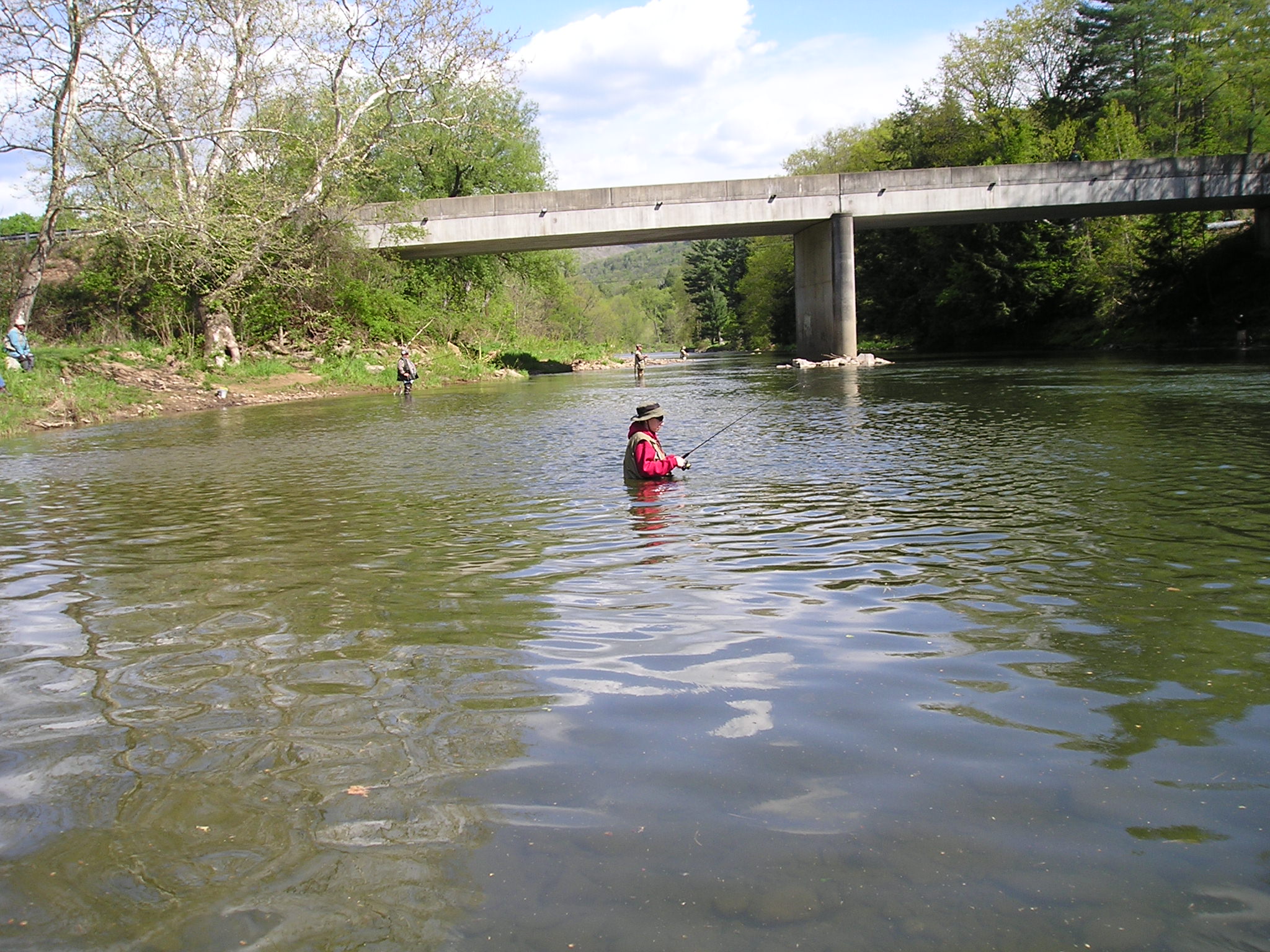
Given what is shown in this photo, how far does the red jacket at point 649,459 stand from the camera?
36.3 ft

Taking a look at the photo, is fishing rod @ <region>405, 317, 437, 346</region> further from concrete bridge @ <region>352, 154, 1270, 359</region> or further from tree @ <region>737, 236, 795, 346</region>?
tree @ <region>737, 236, 795, 346</region>

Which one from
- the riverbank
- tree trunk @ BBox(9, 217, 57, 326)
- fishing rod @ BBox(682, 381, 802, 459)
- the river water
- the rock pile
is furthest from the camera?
the rock pile

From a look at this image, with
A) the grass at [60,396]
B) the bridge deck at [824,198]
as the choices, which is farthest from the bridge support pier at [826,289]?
the grass at [60,396]

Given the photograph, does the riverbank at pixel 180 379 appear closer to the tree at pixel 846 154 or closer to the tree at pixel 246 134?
the tree at pixel 246 134

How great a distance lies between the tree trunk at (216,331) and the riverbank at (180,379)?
739mm

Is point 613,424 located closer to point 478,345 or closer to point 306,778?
point 306,778

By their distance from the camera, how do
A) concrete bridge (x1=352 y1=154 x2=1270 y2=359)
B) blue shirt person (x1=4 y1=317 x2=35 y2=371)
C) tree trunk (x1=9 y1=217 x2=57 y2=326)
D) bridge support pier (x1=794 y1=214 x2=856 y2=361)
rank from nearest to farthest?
blue shirt person (x1=4 y1=317 x2=35 y2=371), tree trunk (x1=9 y1=217 x2=57 y2=326), concrete bridge (x1=352 y1=154 x2=1270 y2=359), bridge support pier (x1=794 y1=214 x2=856 y2=361)

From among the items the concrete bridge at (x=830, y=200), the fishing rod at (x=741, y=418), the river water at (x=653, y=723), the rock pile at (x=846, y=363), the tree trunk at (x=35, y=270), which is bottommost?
the river water at (x=653, y=723)

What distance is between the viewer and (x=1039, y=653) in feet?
16.5

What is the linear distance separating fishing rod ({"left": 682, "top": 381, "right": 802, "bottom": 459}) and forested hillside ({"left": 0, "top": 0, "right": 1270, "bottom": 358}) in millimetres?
15507

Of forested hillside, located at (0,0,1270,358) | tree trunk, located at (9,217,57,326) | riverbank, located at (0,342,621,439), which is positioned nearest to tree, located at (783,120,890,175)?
forested hillside, located at (0,0,1270,358)

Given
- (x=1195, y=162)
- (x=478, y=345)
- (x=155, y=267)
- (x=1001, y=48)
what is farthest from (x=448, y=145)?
(x=1001, y=48)

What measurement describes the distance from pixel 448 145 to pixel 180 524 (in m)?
42.2

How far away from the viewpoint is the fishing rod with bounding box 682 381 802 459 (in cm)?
1381
